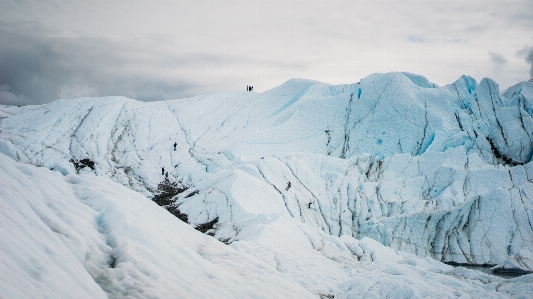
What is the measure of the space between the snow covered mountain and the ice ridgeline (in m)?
0.17

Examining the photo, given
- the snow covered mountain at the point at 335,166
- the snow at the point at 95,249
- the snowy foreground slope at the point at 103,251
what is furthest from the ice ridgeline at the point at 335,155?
the snow at the point at 95,249

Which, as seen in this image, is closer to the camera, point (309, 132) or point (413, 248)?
point (413, 248)

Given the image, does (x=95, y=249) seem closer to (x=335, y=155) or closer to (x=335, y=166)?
(x=335, y=166)

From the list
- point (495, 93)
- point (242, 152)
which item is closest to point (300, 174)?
point (242, 152)

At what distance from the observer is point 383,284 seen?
19125 mm

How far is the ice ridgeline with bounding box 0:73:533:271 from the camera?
3422cm

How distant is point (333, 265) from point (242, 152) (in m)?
29.6

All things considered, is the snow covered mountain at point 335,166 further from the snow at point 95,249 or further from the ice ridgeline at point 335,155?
the snow at point 95,249

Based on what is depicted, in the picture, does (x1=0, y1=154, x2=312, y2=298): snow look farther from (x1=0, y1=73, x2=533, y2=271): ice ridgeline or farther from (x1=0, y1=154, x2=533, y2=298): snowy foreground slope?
(x1=0, y1=73, x2=533, y2=271): ice ridgeline

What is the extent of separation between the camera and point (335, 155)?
53.3 m

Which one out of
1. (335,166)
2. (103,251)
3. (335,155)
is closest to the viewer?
(103,251)

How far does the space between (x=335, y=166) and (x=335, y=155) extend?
908 centimetres

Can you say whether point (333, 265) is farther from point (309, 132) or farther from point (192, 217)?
point (309, 132)

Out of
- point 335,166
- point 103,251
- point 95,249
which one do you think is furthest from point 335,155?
point 95,249
